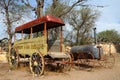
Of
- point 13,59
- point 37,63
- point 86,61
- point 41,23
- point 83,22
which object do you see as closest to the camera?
point 37,63

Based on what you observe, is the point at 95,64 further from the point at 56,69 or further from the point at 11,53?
the point at 11,53

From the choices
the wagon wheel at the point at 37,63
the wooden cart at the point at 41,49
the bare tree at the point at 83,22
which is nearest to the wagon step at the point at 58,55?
the wooden cart at the point at 41,49

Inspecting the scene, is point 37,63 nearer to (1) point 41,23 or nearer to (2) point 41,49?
(2) point 41,49

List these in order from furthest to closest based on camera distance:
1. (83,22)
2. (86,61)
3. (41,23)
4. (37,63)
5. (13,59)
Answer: (83,22) → (86,61) → (13,59) → (41,23) → (37,63)

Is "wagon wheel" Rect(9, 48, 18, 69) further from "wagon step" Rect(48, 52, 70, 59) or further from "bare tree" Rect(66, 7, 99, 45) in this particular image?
"bare tree" Rect(66, 7, 99, 45)

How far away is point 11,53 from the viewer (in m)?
16.1

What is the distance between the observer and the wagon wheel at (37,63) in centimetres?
1198

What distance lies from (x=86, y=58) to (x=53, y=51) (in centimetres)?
293

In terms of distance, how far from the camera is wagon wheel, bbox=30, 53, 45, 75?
12.0 meters

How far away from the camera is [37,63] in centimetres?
1234

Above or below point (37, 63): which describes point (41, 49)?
above

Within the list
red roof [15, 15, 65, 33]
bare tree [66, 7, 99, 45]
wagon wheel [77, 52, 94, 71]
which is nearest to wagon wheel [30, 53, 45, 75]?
red roof [15, 15, 65, 33]

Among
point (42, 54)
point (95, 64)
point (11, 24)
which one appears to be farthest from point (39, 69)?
point (11, 24)

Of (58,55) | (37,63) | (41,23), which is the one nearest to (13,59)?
(37,63)
